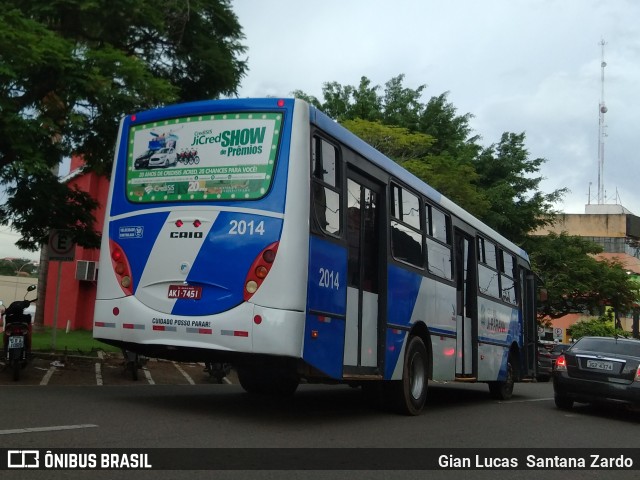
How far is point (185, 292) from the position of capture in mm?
7859

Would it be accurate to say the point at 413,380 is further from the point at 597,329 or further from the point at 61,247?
the point at 597,329

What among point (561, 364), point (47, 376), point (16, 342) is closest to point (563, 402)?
point (561, 364)

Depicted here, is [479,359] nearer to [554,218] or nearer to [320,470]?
[320,470]

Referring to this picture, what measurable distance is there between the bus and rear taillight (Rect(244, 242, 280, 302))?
0.01 m

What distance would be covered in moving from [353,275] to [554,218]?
2980 cm

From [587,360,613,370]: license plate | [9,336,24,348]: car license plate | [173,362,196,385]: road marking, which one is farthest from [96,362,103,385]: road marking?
[587,360,613,370]: license plate

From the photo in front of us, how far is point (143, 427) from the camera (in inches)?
285

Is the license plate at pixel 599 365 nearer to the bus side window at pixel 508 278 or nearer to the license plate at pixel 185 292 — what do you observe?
the bus side window at pixel 508 278

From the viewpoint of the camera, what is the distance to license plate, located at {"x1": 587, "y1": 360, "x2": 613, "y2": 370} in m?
12.6

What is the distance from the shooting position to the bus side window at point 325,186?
7.91 meters

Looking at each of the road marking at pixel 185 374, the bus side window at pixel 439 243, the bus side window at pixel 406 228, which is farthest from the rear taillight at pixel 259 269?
the road marking at pixel 185 374

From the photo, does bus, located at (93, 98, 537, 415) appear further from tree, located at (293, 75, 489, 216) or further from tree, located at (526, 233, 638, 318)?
tree, located at (526, 233, 638, 318)

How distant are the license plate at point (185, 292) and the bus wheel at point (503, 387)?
9.10 meters

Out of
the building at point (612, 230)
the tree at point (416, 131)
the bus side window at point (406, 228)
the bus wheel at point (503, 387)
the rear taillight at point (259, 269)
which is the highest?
Result: the building at point (612, 230)
